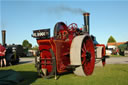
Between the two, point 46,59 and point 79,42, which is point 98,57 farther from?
point 46,59

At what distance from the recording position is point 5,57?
36.3ft

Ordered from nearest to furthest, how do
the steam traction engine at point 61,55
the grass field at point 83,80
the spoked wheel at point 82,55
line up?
the grass field at point 83,80, the steam traction engine at point 61,55, the spoked wheel at point 82,55

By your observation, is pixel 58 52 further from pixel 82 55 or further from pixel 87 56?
pixel 87 56

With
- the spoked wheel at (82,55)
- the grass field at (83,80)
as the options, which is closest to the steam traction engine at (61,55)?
the spoked wheel at (82,55)

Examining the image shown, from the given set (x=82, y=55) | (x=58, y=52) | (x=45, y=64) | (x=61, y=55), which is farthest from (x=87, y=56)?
(x=45, y=64)

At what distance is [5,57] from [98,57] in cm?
660

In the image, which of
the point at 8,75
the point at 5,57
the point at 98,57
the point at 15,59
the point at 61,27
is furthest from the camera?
the point at 15,59

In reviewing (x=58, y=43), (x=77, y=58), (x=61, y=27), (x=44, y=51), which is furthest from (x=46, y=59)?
(x=61, y=27)

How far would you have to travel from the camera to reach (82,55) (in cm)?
595

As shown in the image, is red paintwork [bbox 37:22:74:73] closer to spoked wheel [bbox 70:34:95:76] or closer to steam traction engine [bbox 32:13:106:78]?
steam traction engine [bbox 32:13:106:78]

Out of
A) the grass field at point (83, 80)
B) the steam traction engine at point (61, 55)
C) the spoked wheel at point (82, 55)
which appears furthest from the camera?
the spoked wheel at point (82, 55)

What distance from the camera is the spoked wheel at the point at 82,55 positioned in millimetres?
5430

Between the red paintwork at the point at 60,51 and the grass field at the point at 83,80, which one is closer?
the grass field at the point at 83,80

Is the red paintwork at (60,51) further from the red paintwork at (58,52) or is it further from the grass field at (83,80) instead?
the grass field at (83,80)
